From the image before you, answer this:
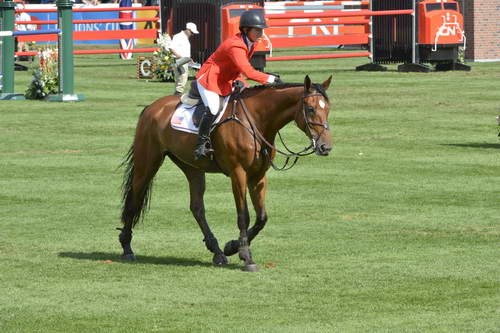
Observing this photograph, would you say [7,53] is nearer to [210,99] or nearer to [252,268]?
[210,99]

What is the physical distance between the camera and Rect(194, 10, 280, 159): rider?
39.9 ft

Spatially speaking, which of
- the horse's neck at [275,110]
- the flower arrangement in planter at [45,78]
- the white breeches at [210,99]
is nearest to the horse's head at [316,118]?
the horse's neck at [275,110]

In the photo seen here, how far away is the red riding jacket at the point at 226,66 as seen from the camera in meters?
12.2

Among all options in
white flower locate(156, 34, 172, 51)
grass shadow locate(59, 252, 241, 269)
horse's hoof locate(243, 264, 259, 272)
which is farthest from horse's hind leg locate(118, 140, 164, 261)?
white flower locate(156, 34, 172, 51)

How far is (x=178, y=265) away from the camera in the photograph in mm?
12289

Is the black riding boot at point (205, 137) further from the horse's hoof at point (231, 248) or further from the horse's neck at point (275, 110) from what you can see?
the horse's hoof at point (231, 248)

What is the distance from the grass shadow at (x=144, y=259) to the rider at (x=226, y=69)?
100 cm

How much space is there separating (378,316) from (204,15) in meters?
28.6

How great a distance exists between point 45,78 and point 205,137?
1922 cm

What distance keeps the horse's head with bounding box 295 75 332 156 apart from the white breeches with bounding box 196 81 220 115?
3.14ft

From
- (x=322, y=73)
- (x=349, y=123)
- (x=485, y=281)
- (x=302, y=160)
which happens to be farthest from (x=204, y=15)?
(x=485, y=281)

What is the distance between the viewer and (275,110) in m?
12.3

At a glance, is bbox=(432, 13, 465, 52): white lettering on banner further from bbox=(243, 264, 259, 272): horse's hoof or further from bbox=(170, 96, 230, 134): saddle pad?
bbox=(243, 264, 259, 272): horse's hoof

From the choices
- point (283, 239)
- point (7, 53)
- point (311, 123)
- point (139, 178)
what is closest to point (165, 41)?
point (7, 53)
